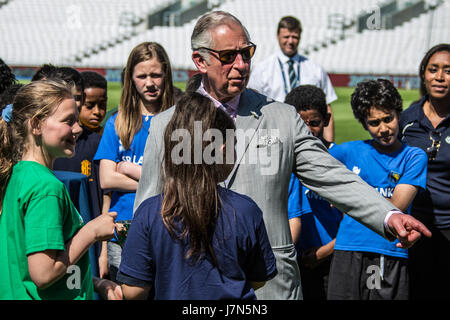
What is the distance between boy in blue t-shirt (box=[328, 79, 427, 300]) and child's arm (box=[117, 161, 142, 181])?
1459mm

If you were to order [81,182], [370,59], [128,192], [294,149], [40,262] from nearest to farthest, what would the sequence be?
[40,262]
[294,149]
[81,182]
[128,192]
[370,59]

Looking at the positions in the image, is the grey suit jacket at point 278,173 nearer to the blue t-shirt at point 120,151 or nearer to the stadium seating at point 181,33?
the blue t-shirt at point 120,151

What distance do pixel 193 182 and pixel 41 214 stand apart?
691mm

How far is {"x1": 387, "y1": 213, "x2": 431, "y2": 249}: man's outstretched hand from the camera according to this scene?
2580 mm

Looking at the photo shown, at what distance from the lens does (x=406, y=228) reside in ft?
8.66

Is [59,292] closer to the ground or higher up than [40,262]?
closer to the ground

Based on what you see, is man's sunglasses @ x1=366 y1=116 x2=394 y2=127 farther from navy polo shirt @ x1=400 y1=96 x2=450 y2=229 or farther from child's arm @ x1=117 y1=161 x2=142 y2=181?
child's arm @ x1=117 y1=161 x2=142 y2=181

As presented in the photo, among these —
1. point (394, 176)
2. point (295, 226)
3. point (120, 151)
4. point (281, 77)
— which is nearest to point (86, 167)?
point (120, 151)

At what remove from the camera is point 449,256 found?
178 inches

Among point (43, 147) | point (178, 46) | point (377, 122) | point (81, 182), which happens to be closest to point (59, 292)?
point (43, 147)

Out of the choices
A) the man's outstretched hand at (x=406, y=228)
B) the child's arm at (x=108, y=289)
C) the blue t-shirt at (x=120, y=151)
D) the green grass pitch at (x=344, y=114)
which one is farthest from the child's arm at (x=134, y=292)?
the green grass pitch at (x=344, y=114)

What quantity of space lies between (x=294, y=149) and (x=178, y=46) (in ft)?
89.0

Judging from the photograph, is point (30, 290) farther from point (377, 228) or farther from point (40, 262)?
point (377, 228)

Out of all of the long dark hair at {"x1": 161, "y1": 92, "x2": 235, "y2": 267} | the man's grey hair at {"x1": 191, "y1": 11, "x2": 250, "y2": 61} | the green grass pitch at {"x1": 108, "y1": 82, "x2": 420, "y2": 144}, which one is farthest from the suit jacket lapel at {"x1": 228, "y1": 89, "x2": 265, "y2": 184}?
the green grass pitch at {"x1": 108, "y1": 82, "x2": 420, "y2": 144}
